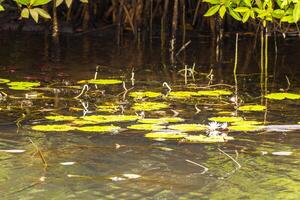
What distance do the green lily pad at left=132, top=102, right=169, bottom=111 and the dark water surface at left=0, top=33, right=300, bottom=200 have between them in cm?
6

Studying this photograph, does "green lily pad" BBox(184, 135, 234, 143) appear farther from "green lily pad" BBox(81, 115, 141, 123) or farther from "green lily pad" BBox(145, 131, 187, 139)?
Answer: "green lily pad" BBox(81, 115, 141, 123)

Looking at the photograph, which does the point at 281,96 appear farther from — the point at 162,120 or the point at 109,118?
the point at 109,118

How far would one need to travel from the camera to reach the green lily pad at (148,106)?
4.47 m

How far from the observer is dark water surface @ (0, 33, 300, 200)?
2.97m

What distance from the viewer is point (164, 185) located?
3018mm

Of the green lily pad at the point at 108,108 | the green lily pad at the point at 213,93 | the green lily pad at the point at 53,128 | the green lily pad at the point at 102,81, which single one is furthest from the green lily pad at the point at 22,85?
the green lily pad at the point at 53,128

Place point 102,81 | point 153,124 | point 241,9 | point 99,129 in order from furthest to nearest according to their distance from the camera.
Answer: point 102,81
point 241,9
point 153,124
point 99,129

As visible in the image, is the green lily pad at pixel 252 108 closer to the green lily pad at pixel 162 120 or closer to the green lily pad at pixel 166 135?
the green lily pad at pixel 162 120

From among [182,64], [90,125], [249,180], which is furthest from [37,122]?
[182,64]

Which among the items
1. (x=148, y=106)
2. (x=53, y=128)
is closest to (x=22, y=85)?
(x=148, y=106)

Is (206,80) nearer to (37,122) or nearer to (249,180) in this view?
(37,122)

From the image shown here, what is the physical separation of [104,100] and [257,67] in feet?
7.43

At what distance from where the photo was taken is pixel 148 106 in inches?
179

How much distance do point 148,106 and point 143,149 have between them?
101 cm
